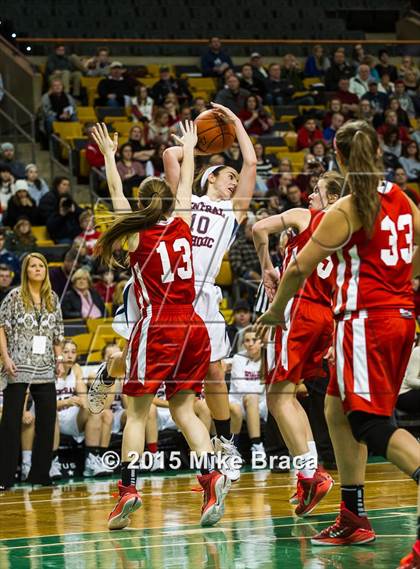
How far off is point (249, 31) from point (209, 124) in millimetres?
11097

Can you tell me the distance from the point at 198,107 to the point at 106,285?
451 cm

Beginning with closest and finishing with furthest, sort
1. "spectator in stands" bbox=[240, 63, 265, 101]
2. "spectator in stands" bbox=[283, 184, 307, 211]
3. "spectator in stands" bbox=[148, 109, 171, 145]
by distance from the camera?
"spectator in stands" bbox=[283, 184, 307, 211]
"spectator in stands" bbox=[148, 109, 171, 145]
"spectator in stands" bbox=[240, 63, 265, 101]

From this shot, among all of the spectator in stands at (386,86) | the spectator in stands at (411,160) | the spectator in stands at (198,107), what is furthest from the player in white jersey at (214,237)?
the spectator in stands at (386,86)

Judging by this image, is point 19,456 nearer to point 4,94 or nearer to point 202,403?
point 202,403

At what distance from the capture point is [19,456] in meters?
9.93

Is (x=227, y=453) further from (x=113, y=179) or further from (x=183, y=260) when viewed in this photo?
(x=113, y=179)

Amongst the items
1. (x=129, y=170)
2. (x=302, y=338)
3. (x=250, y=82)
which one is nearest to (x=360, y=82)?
(x=250, y=82)

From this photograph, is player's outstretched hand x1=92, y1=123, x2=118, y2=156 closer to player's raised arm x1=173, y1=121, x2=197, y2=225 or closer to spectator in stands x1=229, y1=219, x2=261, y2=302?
player's raised arm x1=173, y1=121, x2=197, y2=225

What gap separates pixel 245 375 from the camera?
34.8 feet

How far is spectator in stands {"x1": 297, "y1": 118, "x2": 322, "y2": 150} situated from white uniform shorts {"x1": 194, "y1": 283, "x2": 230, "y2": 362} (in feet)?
25.3

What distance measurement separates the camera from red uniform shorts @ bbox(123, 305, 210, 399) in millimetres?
6445

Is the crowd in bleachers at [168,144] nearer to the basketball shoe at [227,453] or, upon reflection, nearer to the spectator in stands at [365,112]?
the spectator in stands at [365,112]

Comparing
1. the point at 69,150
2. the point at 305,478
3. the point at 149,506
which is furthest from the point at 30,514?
the point at 69,150

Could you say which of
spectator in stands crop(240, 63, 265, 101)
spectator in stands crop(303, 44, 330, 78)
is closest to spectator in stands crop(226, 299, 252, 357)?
spectator in stands crop(240, 63, 265, 101)
